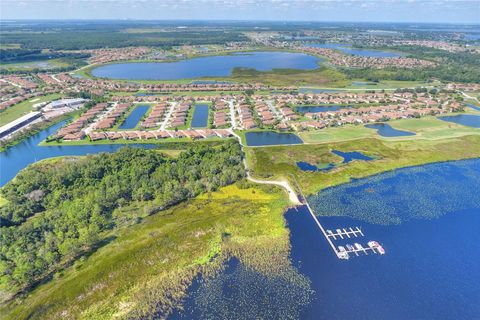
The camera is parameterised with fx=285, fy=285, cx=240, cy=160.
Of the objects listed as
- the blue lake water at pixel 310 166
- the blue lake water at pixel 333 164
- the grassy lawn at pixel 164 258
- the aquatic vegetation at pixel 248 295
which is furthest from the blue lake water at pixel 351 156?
the aquatic vegetation at pixel 248 295

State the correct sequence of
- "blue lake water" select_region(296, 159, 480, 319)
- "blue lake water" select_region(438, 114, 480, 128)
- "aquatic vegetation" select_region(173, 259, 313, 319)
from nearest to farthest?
1. "aquatic vegetation" select_region(173, 259, 313, 319)
2. "blue lake water" select_region(296, 159, 480, 319)
3. "blue lake water" select_region(438, 114, 480, 128)

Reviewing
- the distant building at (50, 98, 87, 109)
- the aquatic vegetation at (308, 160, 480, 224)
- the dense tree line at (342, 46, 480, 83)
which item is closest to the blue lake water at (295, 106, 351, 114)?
the aquatic vegetation at (308, 160, 480, 224)

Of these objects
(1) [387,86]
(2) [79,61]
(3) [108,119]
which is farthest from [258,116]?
(2) [79,61]

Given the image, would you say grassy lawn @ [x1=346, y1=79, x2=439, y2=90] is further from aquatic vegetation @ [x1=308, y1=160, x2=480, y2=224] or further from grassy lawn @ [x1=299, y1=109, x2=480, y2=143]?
aquatic vegetation @ [x1=308, y1=160, x2=480, y2=224]

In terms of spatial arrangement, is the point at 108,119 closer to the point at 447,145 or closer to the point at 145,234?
the point at 145,234

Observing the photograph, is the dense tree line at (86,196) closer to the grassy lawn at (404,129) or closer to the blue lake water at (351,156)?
the blue lake water at (351,156)
